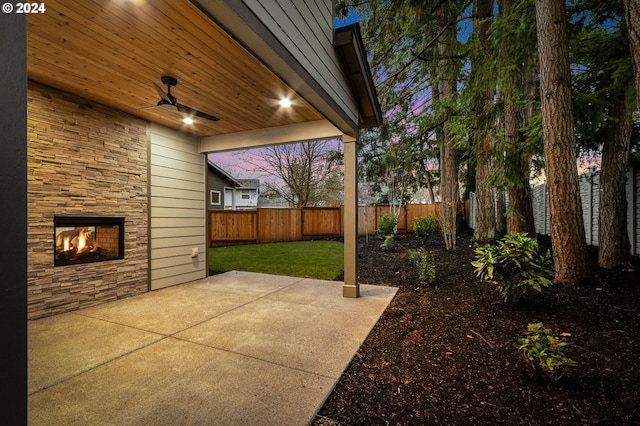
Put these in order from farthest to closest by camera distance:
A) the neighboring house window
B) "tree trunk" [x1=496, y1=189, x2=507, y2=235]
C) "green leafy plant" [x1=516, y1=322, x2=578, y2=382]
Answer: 1. the neighboring house window
2. "tree trunk" [x1=496, y1=189, x2=507, y2=235]
3. "green leafy plant" [x1=516, y1=322, x2=578, y2=382]

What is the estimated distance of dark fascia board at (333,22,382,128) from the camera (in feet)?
9.81

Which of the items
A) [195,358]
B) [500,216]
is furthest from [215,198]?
[195,358]

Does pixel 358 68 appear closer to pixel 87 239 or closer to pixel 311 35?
pixel 311 35

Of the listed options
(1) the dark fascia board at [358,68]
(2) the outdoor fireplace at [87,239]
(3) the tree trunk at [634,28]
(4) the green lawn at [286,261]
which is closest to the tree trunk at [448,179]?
(4) the green lawn at [286,261]

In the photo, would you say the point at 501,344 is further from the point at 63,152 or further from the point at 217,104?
the point at 63,152

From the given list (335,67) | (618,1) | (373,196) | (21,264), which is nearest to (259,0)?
(335,67)

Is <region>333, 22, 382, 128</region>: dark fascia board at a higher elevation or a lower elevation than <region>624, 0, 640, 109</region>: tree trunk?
higher

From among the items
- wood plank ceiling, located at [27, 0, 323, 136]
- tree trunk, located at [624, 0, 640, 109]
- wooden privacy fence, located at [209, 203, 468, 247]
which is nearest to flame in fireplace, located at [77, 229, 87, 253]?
wood plank ceiling, located at [27, 0, 323, 136]

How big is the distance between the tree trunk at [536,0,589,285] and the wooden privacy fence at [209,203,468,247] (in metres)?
6.01

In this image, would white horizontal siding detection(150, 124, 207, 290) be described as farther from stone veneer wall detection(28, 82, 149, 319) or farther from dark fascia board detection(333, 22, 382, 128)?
dark fascia board detection(333, 22, 382, 128)

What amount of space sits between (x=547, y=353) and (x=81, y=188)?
15.6 feet

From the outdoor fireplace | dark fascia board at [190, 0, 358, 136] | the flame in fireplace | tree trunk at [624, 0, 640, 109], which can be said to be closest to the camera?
dark fascia board at [190, 0, 358, 136]

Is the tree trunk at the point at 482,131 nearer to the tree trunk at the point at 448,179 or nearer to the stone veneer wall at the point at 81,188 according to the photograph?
the tree trunk at the point at 448,179

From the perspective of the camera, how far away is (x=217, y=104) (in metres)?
3.51
